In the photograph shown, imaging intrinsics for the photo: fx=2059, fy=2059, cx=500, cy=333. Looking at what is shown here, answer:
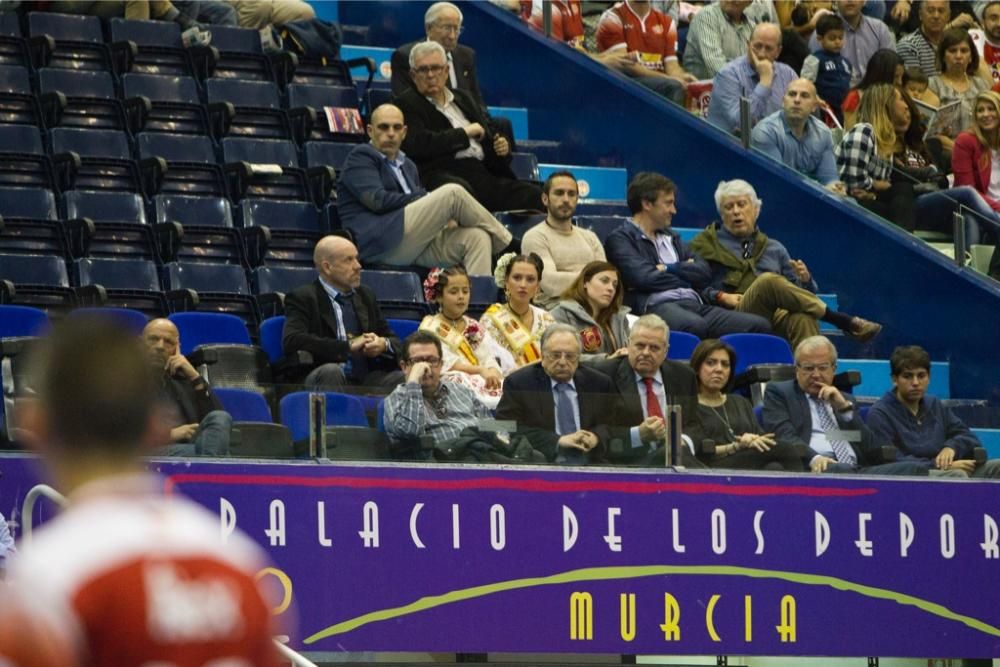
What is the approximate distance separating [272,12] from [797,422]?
5.39 metres

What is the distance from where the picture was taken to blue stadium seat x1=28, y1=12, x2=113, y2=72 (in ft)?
38.6

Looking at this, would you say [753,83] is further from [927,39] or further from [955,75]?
[927,39]

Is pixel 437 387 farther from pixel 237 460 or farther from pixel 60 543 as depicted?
pixel 60 543

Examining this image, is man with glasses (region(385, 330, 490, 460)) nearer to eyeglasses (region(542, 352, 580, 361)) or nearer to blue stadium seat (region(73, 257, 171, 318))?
eyeglasses (region(542, 352, 580, 361))

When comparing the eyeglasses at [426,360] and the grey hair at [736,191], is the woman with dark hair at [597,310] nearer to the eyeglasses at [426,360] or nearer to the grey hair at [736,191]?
the grey hair at [736,191]

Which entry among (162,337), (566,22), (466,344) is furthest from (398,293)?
(566,22)

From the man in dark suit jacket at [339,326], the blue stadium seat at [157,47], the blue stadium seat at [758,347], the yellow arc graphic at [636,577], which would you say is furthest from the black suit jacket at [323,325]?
the blue stadium seat at [157,47]

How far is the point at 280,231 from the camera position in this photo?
10891mm

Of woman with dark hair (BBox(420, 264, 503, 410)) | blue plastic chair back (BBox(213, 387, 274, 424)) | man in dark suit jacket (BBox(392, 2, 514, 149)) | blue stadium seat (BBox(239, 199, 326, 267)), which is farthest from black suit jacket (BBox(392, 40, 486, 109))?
blue plastic chair back (BBox(213, 387, 274, 424))

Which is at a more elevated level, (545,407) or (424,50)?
(424,50)

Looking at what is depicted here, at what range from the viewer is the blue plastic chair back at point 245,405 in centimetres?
796

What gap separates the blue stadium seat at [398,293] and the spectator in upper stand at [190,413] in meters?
2.50

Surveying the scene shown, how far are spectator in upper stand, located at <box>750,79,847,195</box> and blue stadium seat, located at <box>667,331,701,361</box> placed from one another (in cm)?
245

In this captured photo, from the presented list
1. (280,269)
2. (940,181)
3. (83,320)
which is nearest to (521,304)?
(280,269)
